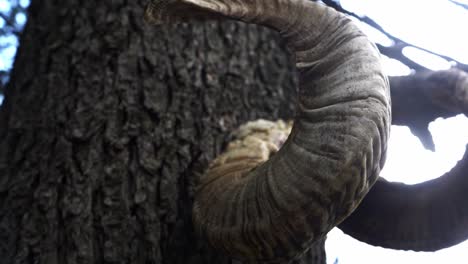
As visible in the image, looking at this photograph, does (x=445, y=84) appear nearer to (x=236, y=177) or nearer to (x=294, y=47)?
(x=294, y=47)

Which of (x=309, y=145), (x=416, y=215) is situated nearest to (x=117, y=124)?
(x=309, y=145)

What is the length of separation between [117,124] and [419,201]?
39.7 inches

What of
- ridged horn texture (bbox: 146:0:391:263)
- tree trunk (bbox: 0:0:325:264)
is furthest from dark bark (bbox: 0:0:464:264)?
ridged horn texture (bbox: 146:0:391:263)

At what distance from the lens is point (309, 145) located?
146 centimetres

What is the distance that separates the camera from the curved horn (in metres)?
1.76

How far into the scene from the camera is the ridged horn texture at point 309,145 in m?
1.40

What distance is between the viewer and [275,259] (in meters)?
1.55

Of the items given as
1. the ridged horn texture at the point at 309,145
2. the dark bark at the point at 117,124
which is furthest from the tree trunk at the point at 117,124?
the ridged horn texture at the point at 309,145

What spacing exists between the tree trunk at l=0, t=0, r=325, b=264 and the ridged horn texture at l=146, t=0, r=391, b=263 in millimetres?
296

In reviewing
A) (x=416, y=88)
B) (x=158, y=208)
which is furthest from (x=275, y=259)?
(x=416, y=88)

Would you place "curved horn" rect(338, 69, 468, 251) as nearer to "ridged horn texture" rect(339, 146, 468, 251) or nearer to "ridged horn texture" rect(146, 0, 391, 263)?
"ridged horn texture" rect(339, 146, 468, 251)

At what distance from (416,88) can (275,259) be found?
659 millimetres

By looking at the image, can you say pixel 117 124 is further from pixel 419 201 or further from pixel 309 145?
pixel 419 201

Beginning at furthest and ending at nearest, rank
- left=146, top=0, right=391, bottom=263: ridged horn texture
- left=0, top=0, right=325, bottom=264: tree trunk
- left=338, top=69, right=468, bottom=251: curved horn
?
left=0, top=0, right=325, bottom=264: tree trunk → left=338, top=69, right=468, bottom=251: curved horn → left=146, top=0, right=391, bottom=263: ridged horn texture
